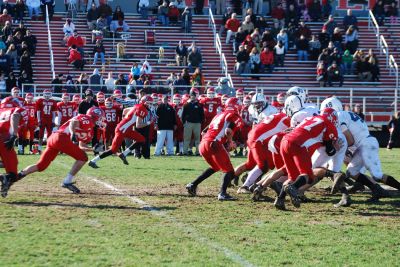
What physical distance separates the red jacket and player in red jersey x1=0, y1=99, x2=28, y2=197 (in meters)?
17.4

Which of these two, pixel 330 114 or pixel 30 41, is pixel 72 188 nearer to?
pixel 330 114

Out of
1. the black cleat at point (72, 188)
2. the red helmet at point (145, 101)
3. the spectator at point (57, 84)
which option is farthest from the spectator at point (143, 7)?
the black cleat at point (72, 188)

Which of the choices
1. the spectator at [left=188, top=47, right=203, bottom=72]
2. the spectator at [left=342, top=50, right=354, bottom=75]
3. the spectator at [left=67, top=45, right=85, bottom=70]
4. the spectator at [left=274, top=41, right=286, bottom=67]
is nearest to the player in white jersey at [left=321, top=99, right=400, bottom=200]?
the spectator at [left=188, top=47, right=203, bottom=72]

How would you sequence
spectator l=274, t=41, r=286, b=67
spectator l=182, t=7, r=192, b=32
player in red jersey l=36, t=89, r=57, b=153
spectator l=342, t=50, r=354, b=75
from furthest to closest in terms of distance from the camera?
spectator l=182, t=7, r=192, b=32 < spectator l=342, t=50, r=354, b=75 < spectator l=274, t=41, r=286, b=67 < player in red jersey l=36, t=89, r=57, b=153

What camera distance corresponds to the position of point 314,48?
29797mm

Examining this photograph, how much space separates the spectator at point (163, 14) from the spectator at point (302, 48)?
15.4 feet

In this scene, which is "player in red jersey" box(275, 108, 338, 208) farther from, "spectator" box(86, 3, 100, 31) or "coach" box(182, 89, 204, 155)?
"spectator" box(86, 3, 100, 31)

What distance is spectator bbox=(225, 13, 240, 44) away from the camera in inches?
1180

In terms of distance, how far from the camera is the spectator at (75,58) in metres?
27.7

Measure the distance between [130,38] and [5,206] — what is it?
19794mm

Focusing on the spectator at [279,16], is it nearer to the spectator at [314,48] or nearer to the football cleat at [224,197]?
the spectator at [314,48]

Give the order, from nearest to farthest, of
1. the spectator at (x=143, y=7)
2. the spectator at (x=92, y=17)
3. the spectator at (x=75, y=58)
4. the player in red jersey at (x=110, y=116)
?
the player in red jersey at (x=110, y=116) → the spectator at (x=75, y=58) → the spectator at (x=92, y=17) → the spectator at (x=143, y=7)

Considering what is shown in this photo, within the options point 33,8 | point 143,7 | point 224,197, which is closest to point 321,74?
point 143,7

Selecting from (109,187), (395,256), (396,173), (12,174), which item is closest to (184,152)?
(396,173)
